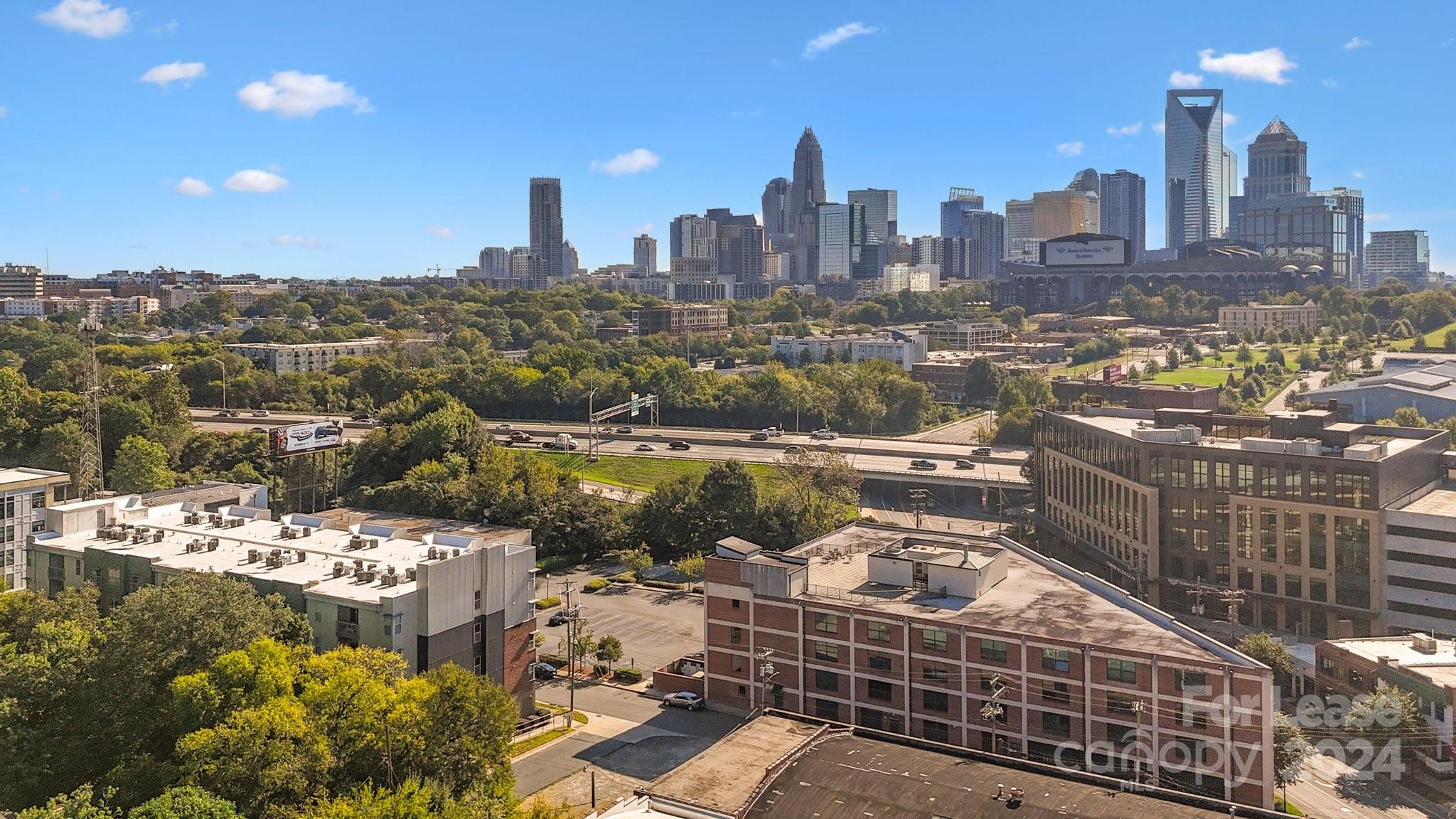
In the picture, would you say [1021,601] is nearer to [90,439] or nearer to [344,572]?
[344,572]

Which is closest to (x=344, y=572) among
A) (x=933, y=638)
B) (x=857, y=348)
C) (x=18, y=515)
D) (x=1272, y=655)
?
(x=18, y=515)

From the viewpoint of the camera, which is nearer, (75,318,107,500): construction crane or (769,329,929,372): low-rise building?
(75,318,107,500): construction crane

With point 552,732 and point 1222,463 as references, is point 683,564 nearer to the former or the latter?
point 552,732

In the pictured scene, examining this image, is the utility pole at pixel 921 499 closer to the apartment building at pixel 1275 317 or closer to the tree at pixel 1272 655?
the tree at pixel 1272 655

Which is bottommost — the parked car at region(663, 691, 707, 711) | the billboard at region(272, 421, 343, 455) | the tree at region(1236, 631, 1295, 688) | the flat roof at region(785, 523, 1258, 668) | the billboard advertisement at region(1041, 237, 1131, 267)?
the parked car at region(663, 691, 707, 711)

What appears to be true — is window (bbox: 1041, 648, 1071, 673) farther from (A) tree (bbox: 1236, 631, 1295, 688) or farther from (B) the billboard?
(B) the billboard

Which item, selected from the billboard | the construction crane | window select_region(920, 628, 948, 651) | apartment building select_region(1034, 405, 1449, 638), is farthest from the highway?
window select_region(920, 628, 948, 651)

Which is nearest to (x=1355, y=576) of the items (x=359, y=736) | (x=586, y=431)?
(x=359, y=736)
